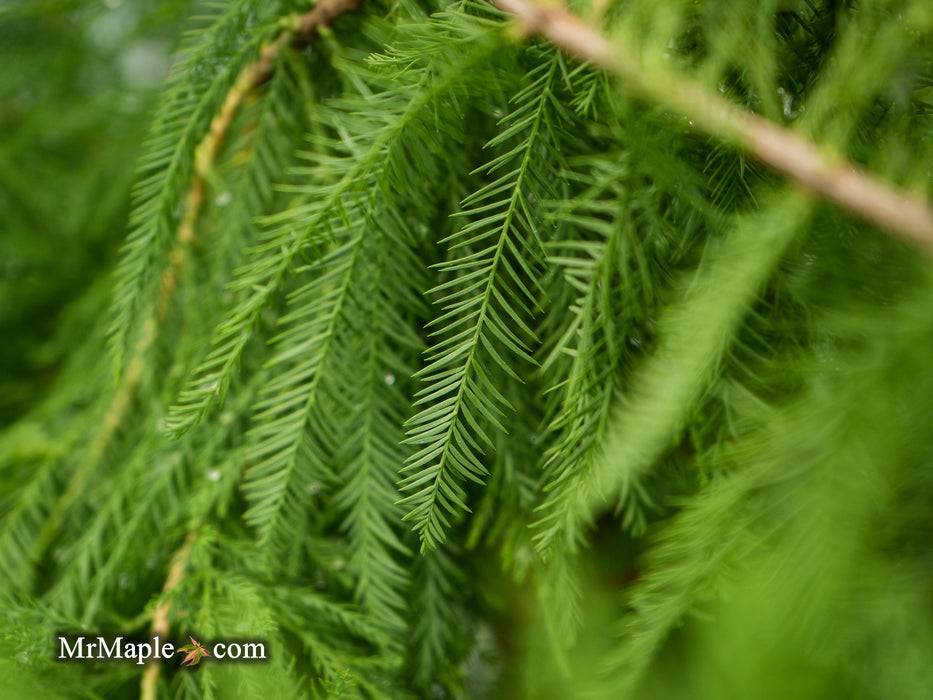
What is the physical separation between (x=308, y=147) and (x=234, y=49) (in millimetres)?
83

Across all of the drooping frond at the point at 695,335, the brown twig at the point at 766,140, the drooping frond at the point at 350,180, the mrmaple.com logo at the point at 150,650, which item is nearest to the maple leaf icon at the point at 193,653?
the mrmaple.com logo at the point at 150,650

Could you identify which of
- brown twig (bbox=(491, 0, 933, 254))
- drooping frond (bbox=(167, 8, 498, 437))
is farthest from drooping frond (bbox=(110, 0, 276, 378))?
brown twig (bbox=(491, 0, 933, 254))

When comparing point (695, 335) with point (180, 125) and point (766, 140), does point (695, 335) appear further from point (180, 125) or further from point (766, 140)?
point (180, 125)

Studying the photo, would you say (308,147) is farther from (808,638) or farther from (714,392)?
(808,638)

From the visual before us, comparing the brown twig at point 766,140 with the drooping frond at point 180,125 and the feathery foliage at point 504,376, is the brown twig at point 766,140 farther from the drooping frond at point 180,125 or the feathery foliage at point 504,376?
the drooping frond at point 180,125

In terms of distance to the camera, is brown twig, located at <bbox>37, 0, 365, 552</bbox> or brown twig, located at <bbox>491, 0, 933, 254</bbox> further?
brown twig, located at <bbox>37, 0, 365, 552</bbox>

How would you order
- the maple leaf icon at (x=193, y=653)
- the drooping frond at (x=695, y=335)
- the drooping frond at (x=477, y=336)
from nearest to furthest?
the drooping frond at (x=695, y=335), the drooping frond at (x=477, y=336), the maple leaf icon at (x=193, y=653)

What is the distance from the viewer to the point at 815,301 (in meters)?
0.35

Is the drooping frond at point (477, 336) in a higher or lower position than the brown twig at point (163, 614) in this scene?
higher

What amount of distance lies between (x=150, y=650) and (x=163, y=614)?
25 millimetres

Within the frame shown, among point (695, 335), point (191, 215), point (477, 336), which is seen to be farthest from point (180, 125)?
point (695, 335)

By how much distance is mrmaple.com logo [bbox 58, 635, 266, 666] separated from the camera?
1.37 ft

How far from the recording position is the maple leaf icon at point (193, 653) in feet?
1.42

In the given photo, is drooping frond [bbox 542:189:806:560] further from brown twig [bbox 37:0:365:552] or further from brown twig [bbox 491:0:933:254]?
brown twig [bbox 37:0:365:552]
